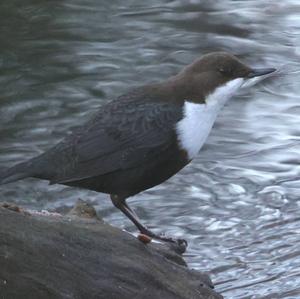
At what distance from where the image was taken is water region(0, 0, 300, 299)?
5434 millimetres

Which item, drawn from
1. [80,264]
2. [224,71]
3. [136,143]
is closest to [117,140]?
[136,143]

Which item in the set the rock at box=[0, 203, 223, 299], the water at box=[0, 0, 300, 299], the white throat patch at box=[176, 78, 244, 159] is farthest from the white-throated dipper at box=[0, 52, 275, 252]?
the water at box=[0, 0, 300, 299]

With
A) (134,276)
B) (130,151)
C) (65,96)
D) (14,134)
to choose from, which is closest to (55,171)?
(130,151)

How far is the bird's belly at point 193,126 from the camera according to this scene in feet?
14.3

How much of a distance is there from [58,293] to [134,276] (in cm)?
36

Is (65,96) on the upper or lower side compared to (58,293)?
lower

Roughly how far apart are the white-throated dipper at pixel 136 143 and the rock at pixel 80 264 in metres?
0.33

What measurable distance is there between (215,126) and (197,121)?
2.62 m

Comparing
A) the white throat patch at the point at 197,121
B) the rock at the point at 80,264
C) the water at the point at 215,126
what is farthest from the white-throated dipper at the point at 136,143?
the water at the point at 215,126

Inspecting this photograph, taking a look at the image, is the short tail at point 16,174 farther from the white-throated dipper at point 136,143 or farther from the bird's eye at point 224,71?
the bird's eye at point 224,71

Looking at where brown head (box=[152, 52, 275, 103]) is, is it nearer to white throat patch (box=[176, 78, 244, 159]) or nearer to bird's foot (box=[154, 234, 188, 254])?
white throat patch (box=[176, 78, 244, 159])

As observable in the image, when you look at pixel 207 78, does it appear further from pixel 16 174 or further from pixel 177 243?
pixel 16 174

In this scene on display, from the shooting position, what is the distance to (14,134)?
6.89 m

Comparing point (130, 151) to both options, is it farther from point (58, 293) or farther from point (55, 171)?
point (58, 293)
